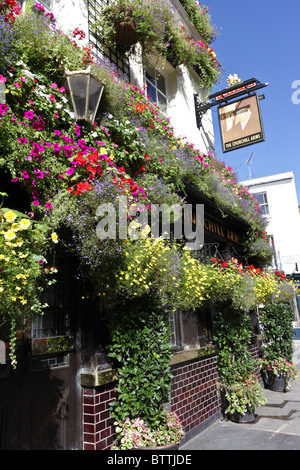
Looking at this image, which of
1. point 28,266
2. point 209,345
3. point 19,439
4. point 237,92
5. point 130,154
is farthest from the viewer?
point 237,92

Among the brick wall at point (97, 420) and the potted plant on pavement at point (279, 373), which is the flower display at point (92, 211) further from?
the potted plant on pavement at point (279, 373)

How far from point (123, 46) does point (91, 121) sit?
2900 mm

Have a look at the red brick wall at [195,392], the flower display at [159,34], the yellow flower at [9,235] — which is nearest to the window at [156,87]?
the flower display at [159,34]

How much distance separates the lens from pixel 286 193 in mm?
24188

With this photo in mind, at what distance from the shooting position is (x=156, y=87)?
823 centimetres

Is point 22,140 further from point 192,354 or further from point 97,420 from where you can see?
point 192,354

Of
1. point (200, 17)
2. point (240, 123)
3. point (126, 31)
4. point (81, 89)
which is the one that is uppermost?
point (200, 17)

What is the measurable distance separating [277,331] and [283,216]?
16.5 m

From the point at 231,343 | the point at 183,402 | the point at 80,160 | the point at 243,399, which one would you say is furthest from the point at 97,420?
the point at 231,343

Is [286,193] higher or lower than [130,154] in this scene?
higher

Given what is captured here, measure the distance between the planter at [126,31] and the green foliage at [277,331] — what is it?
7421 mm
